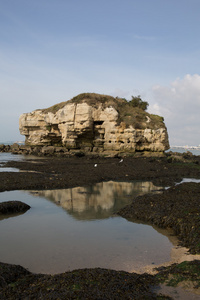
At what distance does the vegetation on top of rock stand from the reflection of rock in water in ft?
77.3

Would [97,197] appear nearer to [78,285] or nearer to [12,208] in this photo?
[12,208]

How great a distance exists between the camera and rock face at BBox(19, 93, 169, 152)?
3859 centimetres

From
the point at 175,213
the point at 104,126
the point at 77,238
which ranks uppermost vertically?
the point at 104,126

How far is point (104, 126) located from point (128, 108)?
22.9 ft

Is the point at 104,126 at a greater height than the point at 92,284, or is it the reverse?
the point at 104,126

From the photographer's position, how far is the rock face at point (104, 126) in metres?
38.6

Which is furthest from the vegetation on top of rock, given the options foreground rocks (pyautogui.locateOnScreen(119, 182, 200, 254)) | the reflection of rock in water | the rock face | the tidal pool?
the tidal pool

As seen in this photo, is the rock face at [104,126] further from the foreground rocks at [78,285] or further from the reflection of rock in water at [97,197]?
the foreground rocks at [78,285]

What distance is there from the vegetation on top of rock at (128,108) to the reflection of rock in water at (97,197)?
2355cm

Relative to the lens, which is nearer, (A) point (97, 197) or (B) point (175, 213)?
(B) point (175, 213)

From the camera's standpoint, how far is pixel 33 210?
10656 mm

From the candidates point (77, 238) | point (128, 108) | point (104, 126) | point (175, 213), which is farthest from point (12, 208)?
point (128, 108)

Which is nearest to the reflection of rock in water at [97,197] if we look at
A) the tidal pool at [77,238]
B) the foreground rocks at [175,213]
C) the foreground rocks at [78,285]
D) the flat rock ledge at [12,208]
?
the tidal pool at [77,238]

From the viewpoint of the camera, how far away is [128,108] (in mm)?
44688
